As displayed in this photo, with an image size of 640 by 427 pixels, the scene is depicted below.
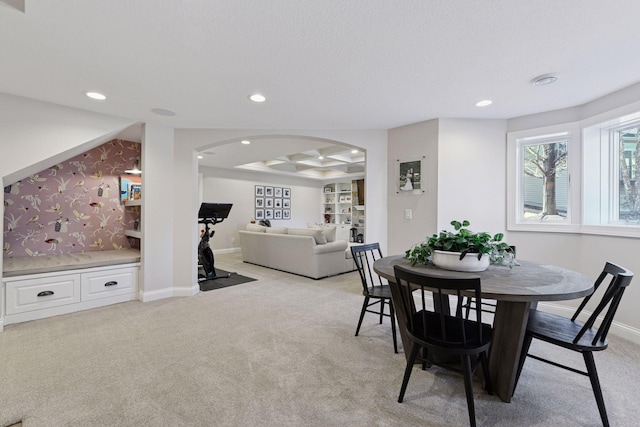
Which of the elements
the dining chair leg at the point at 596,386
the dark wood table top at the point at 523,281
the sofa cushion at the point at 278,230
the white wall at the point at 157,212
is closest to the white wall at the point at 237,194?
the sofa cushion at the point at 278,230

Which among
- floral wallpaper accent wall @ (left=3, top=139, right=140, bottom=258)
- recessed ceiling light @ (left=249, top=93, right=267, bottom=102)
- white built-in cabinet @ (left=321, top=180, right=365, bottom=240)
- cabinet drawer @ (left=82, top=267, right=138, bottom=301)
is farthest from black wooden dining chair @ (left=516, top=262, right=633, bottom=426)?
white built-in cabinet @ (left=321, top=180, right=365, bottom=240)

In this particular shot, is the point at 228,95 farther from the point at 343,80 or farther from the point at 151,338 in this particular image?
the point at 151,338

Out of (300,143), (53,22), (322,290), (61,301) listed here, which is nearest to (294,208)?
(300,143)

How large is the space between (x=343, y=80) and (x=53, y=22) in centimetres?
187

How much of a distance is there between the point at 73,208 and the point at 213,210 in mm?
1790

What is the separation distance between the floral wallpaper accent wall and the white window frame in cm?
508

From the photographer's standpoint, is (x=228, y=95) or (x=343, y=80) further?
(x=228, y=95)

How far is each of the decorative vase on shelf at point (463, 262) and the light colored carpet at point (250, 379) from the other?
76 cm

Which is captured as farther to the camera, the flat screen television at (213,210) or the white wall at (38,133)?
the flat screen television at (213,210)

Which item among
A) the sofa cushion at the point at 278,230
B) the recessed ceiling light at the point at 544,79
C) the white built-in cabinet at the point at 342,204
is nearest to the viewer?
the recessed ceiling light at the point at 544,79

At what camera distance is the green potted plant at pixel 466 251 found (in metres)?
1.92

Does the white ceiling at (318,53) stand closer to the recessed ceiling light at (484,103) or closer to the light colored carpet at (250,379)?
the recessed ceiling light at (484,103)

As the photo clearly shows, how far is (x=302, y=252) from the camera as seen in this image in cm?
493

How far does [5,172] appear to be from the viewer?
→ 2707mm
